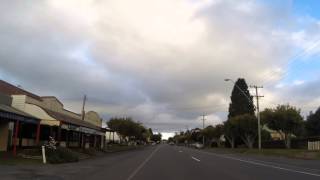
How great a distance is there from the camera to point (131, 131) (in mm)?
115062

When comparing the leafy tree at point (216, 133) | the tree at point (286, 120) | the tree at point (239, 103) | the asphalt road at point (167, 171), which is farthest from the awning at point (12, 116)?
the leafy tree at point (216, 133)

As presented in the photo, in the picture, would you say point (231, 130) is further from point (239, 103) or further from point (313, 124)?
point (313, 124)

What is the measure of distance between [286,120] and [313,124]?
31.6 m

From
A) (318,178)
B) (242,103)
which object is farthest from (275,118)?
(318,178)

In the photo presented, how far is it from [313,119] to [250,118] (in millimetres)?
17202

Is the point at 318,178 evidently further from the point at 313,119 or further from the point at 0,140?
the point at 313,119

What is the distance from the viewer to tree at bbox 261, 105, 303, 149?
67.9 meters

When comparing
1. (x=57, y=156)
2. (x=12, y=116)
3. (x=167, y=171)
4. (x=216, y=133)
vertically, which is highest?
(x=216, y=133)

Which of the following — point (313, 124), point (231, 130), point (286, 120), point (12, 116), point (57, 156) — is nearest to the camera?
point (12, 116)

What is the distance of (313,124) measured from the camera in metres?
96.9

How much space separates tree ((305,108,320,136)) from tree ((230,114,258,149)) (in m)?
14.3

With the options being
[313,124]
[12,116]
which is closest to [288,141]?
[313,124]

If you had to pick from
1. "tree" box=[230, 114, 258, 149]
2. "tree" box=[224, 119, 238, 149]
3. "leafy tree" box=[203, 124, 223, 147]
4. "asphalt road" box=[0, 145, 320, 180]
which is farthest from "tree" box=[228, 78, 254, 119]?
"asphalt road" box=[0, 145, 320, 180]

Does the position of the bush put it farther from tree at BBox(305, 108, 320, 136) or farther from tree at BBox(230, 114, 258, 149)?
tree at BBox(305, 108, 320, 136)
